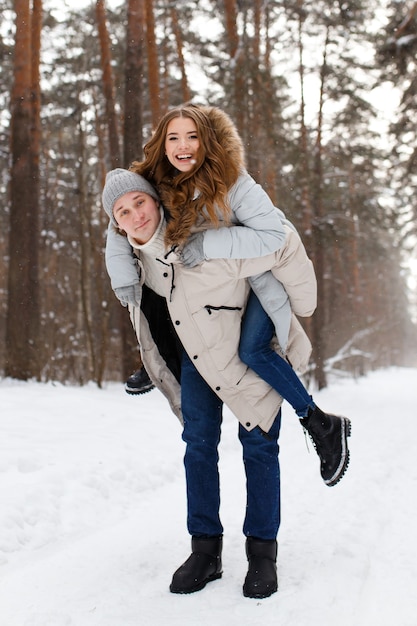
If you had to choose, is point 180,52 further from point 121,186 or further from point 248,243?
point 248,243

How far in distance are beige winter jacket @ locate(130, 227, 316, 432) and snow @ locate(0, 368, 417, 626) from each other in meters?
0.79

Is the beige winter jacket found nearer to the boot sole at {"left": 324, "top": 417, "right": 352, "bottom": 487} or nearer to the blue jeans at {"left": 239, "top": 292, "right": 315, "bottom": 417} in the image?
the blue jeans at {"left": 239, "top": 292, "right": 315, "bottom": 417}

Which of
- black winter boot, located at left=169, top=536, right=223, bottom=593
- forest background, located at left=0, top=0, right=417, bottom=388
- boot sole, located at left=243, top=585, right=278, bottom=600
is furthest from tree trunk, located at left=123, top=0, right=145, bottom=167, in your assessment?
Result: boot sole, located at left=243, top=585, right=278, bottom=600

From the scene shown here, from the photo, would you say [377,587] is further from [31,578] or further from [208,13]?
[208,13]

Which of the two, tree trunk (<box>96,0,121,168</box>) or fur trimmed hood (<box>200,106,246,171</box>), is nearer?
fur trimmed hood (<box>200,106,246,171</box>)

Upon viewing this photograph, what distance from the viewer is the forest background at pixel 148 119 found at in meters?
10.6

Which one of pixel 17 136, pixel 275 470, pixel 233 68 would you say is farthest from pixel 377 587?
pixel 233 68

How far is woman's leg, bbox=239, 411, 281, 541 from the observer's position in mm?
2857

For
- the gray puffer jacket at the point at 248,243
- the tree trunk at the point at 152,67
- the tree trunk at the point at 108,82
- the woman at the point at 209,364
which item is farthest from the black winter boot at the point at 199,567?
the tree trunk at the point at 108,82

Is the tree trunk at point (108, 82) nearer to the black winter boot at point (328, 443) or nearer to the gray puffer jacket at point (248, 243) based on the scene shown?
the gray puffer jacket at point (248, 243)

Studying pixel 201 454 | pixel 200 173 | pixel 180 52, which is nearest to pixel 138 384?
pixel 201 454

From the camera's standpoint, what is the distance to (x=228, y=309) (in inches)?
113

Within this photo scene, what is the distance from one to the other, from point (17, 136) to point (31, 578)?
29.8 feet

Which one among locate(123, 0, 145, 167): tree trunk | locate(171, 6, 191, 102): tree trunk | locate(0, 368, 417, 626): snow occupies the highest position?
locate(171, 6, 191, 102): tree trunk
